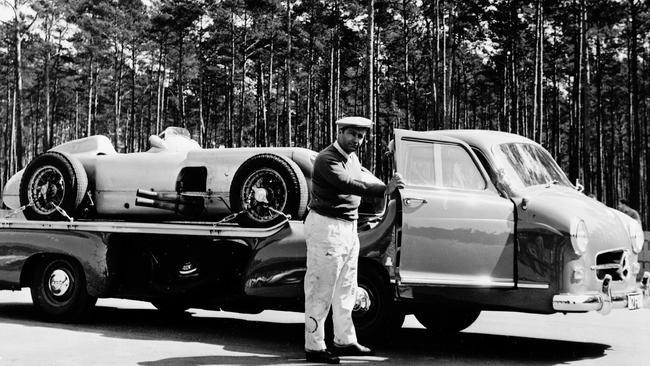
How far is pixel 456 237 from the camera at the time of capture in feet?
21.9

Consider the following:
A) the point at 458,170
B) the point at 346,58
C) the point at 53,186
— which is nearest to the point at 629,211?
the point at 458,170

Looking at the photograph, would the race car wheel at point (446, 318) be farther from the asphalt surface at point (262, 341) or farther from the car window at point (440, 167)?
the car window at point (440, 167)

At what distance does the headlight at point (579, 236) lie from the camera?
633cm

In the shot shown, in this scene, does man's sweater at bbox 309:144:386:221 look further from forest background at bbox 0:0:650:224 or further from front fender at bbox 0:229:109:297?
forest background at bbox 0:0:650:224

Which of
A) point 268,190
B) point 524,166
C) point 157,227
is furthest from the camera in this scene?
point 157,227

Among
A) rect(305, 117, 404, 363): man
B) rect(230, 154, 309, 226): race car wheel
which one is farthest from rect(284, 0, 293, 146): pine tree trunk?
rect(305, 117, 404, 363): man

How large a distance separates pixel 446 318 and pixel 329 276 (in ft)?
9.02

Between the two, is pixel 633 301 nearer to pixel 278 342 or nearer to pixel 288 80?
pixel 278 342

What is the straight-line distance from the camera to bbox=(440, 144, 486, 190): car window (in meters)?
6.98

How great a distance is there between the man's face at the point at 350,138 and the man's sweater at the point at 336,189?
0.13 meters

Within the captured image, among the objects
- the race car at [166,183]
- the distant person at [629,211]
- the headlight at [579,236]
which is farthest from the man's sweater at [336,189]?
the distant person at [629,211]

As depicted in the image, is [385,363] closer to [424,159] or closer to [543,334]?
[424,159]

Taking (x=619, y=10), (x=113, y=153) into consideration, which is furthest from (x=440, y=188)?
(x=619, y=10)

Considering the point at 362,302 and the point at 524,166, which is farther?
the point at 524,166
